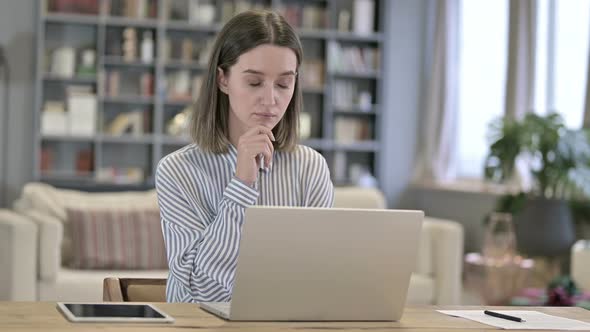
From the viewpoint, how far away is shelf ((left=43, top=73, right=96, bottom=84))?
25.3 ft

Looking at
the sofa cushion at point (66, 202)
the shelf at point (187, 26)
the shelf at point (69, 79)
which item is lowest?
the sofa cushion at point (66, 202)

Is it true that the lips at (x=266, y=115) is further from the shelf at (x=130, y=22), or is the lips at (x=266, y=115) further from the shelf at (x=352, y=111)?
the shelf at (x=352, y=111)

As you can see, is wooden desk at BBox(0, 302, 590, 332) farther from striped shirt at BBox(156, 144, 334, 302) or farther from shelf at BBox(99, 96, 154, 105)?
shelf at BBox(99, 96, 154, 105)

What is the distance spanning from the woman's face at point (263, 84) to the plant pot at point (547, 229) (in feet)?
13.4

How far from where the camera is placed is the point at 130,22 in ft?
25.6

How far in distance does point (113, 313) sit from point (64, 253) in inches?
140

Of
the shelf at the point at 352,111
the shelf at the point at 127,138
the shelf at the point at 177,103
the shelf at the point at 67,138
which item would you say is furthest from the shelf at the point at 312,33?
the shelf at the point at 67,138

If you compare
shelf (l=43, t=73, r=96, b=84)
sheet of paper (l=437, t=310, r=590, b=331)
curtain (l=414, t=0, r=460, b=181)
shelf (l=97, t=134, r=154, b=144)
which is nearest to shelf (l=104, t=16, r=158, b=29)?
shelf (l=43, t=73, r=96, b=84)

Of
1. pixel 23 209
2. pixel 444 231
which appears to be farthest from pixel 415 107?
pixel 23 209

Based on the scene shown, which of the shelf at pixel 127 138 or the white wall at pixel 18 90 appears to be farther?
the shelf at pixel 127 138

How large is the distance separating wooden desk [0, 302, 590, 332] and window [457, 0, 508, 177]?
5.78 meters

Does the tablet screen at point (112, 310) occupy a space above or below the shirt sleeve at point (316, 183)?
below

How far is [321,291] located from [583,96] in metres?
5.26

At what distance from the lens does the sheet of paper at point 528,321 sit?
1647 millimetres
